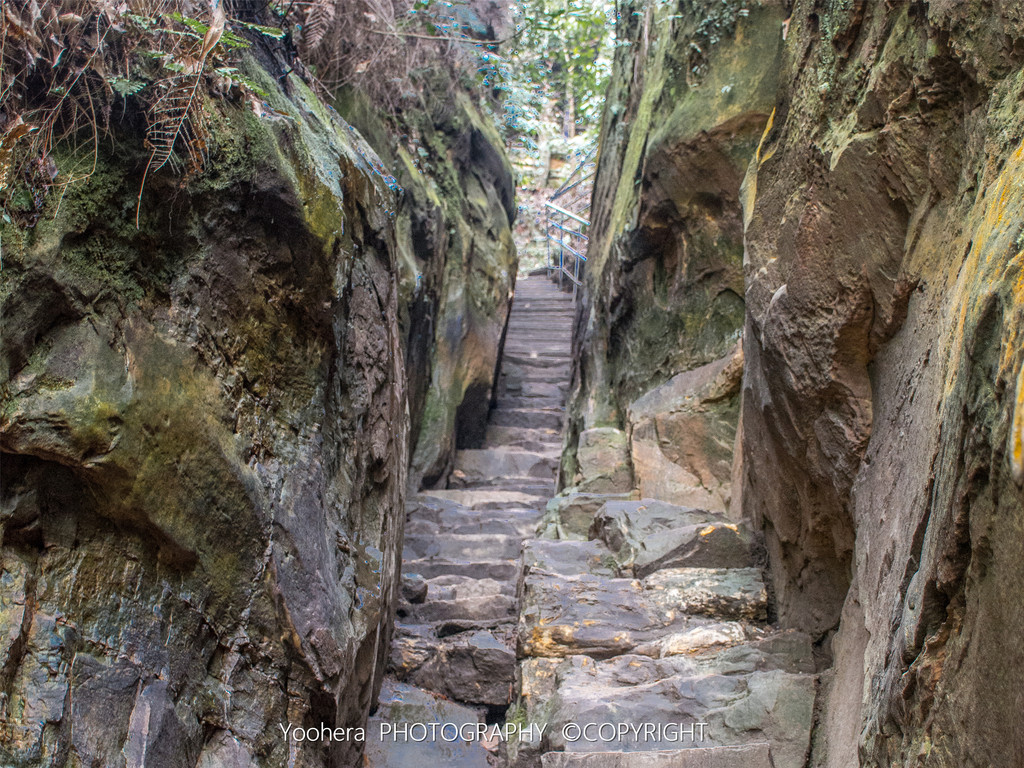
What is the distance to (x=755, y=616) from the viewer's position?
3.72 m

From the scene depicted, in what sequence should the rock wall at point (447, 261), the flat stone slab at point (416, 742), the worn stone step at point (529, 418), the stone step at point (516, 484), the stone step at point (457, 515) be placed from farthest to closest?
the worn stone step at point (529, 418) < the stone step at point (516, 484) < the rock wall at point (447, 261) < the stone step at point (457, 515) < the flat stone slab at point (416, 742)

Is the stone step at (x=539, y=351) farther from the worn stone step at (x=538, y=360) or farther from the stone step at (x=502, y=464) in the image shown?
the stone step at (x=502, y=464)

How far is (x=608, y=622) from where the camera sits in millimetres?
3635

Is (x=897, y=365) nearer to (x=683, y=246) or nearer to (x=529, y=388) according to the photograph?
(x=683, y=246)

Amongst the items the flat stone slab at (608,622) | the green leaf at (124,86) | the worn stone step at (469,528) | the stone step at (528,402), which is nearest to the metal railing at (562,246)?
the stone step at (528,402)

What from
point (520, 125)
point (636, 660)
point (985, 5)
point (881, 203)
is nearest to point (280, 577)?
point (636, 660)

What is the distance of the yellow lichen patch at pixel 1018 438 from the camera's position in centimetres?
116

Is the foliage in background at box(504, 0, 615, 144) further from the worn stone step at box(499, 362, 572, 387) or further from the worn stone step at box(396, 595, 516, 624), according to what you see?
the worn stone step at box(396, 595, 516, 624)

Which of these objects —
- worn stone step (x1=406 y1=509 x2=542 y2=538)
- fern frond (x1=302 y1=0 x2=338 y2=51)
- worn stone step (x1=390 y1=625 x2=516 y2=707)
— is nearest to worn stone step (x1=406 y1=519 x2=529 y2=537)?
worn stone step (x1=406 y1=509 x2=542 y2=538)

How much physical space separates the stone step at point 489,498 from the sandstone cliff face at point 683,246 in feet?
1.75

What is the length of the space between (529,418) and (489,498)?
2.95 m

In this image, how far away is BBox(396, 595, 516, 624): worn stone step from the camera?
17.1 ft

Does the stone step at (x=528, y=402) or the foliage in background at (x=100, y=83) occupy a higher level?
the stone step at (x=528, y=402)

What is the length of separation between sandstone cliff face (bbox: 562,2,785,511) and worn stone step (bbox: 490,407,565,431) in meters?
2.48
